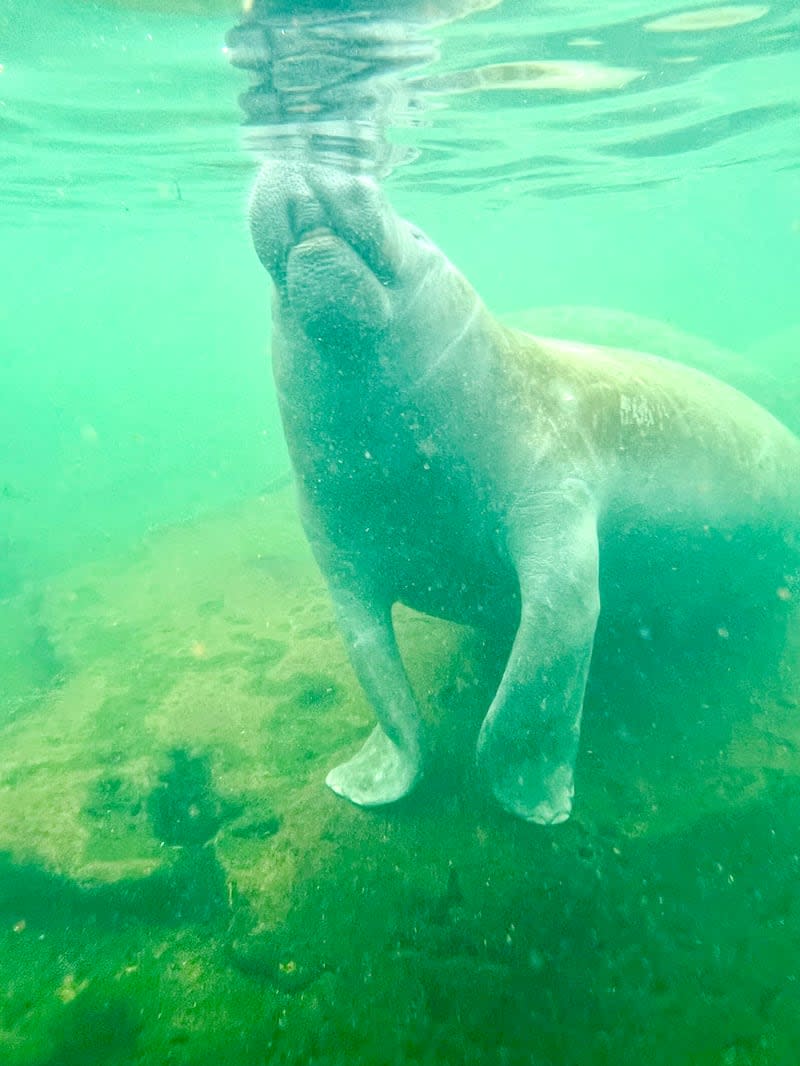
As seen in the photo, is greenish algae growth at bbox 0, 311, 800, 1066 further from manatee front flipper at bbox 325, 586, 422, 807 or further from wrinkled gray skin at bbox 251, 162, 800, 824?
wrinkled gray skin at bbox 251, 162, 800, 824

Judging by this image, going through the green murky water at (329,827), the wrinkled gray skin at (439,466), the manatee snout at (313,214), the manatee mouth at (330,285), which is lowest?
the green murky water at (329,827)

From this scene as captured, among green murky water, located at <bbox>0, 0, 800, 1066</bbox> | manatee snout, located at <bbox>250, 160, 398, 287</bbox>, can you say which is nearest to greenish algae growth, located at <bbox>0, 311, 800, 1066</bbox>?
green murky water, located at <bbox>0, 0, 800, 1066</bbox>

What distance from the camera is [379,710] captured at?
12.1 ft

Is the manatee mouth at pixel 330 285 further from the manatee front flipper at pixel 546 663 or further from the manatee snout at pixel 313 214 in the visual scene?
the manatee front flipper at pixel 546 663

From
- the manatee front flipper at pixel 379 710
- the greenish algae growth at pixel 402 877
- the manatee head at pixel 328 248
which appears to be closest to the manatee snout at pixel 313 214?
the manatee head at pixel 328 248

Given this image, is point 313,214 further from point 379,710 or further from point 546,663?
point 379,710

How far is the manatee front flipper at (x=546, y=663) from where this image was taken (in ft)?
10.6

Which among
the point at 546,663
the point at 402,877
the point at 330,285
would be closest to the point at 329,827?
the point at 402,877

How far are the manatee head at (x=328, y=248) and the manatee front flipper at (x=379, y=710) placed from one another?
4.84 ft

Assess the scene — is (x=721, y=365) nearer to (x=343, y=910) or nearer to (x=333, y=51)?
(x=333, y=51)

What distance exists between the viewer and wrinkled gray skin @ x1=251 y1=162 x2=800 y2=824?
3031 mm

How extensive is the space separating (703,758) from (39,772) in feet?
12.6

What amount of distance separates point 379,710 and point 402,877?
0.81 meters

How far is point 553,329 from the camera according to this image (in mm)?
13820
